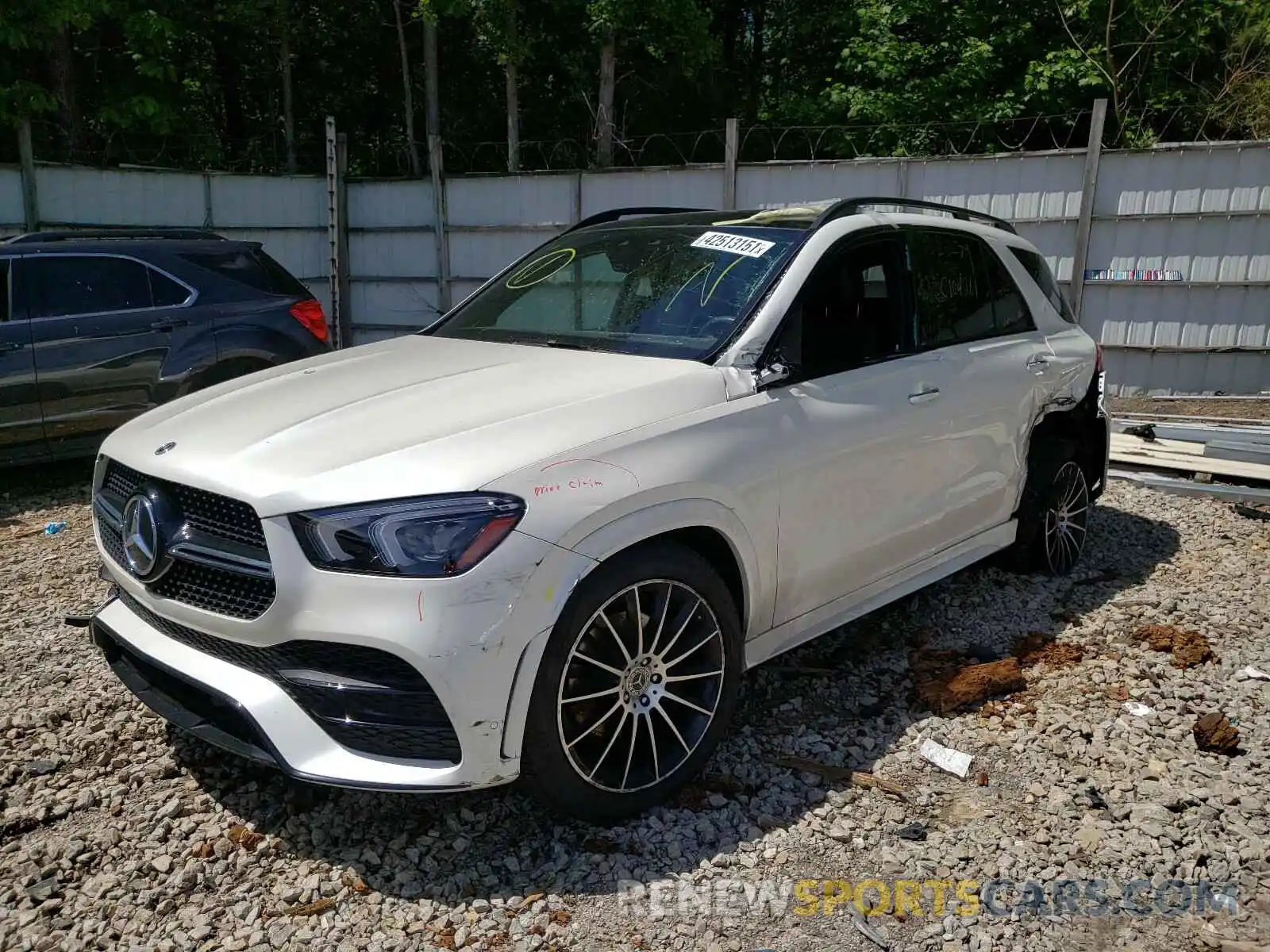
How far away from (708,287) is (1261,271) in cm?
884

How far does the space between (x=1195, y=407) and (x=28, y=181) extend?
40.5 ft

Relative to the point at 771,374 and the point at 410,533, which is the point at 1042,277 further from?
the point at 410,533

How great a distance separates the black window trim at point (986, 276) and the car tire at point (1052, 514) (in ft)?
2.08

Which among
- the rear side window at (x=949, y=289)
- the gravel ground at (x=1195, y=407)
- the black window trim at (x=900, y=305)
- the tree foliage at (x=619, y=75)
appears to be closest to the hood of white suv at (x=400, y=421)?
the black window trim at (x=900, y=305)

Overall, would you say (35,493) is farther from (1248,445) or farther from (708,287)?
(1248,445)

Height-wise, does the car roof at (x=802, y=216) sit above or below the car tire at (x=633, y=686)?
above

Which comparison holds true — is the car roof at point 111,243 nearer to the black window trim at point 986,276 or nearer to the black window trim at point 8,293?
the black window trim at point 8,293

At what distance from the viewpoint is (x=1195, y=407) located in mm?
10180

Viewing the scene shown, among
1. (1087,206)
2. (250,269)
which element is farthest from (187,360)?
(1087,206)

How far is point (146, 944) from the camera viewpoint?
8.30 feet

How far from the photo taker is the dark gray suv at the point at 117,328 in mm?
6445

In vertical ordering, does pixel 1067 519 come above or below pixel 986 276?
below

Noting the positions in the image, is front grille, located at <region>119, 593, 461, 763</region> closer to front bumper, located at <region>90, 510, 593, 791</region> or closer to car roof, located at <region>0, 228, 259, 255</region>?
front bumper, located at <region>90, 510, 593, 791</region>

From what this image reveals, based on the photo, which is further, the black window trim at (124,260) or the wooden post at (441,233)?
the wooden post at (441,233)
